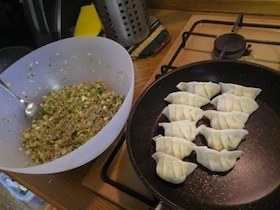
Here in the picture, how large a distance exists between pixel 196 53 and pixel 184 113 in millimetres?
259

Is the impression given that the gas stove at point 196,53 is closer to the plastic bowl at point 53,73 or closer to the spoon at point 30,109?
the plastic bowl at point 53,73

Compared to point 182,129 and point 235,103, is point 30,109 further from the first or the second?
point 235,103

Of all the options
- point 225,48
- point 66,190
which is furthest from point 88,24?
point 66,190

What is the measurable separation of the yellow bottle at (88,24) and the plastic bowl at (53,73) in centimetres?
19

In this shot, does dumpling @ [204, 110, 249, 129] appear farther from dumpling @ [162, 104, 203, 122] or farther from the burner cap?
the burner cap

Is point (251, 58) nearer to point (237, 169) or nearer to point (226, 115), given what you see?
point (226, 115)

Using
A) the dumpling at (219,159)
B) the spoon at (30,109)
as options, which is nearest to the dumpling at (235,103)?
the dumpling at (219,159)

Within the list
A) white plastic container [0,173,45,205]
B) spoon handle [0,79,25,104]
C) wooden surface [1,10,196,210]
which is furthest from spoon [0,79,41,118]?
white plastic container [0,173,45,205]

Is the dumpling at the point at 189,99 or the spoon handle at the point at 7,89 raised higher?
the spoon handle at the point at 7,89

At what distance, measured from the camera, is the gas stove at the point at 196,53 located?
0.55 m

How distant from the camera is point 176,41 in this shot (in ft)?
2.76

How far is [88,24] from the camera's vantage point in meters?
0.95

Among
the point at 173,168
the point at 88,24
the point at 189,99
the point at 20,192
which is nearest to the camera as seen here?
the point at 173,168

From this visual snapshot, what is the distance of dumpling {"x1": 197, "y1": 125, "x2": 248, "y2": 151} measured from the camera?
541 millimetres
